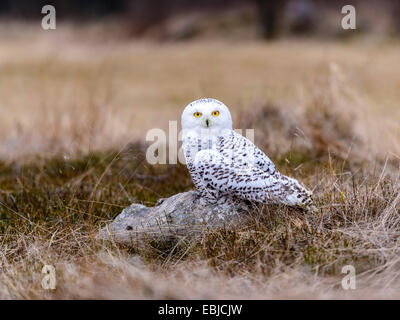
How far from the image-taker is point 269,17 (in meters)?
18.0

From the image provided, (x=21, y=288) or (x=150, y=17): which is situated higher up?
(x=150, y=17)

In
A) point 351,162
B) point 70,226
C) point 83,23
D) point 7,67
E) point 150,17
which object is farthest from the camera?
point 83,23

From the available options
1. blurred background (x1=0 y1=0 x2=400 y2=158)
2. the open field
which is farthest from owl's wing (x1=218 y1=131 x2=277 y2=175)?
blurred background (x1=0 y1=0 x2=400 y2=158)

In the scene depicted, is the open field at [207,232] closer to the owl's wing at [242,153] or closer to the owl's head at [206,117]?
the owl's wing at [242,153]

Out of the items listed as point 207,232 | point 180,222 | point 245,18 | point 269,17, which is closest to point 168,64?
point 269,17

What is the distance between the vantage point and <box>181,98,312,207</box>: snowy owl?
8.84 ft

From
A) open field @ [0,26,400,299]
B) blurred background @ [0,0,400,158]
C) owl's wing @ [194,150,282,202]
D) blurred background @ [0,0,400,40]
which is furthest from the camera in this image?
blurred background @ [0,0,400,40]

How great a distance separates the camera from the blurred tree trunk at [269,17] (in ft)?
58.5

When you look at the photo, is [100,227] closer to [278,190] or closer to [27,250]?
[27,250]

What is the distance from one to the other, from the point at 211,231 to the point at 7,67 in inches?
429

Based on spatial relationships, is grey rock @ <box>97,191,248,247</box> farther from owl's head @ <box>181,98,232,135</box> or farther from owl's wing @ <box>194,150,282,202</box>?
owl's head @ <box>181,98,232,135</box>

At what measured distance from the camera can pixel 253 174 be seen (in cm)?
270

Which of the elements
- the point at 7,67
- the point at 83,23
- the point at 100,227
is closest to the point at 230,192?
the point at 100,227

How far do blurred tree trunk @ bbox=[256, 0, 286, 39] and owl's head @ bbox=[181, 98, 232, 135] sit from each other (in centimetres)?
1548
